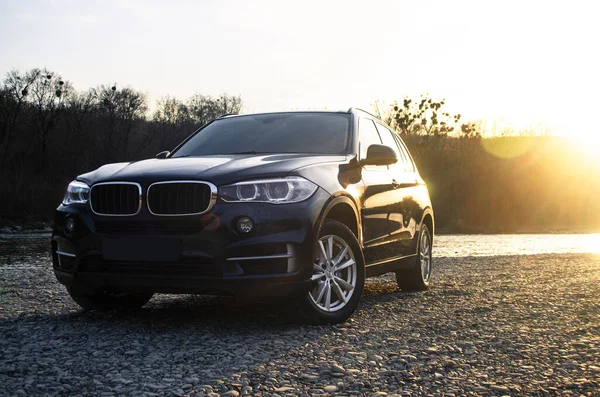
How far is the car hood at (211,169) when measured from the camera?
5113 mm

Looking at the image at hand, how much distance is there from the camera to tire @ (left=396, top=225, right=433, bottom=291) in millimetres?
7879

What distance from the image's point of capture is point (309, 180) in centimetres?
531

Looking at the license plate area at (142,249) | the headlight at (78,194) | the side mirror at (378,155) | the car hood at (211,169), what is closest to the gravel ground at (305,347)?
the license plate area at (142,249)

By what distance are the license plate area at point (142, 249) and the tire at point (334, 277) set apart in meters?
1.01

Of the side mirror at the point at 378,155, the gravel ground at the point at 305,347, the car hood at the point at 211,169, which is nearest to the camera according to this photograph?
the gravel ground at the point at 305,347

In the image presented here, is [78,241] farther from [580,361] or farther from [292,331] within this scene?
[580,361]

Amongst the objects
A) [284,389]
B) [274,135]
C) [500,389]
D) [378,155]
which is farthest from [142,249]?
[500,389]

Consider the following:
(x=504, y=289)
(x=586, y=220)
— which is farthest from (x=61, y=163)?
(x=504, y=289)

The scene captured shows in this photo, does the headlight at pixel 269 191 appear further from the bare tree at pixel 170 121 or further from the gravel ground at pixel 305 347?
the bare tree at pixel 170 121

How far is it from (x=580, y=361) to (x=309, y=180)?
2206 mm

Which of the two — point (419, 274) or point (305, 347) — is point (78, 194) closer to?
point (305, 347)

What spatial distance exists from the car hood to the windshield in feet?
1.47

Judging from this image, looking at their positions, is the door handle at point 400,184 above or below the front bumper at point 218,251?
above

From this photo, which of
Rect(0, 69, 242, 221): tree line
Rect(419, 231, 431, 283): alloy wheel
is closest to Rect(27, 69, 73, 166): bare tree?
Rect(0, 69, 242, 221): tree line
